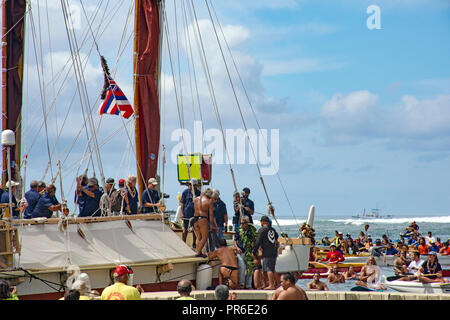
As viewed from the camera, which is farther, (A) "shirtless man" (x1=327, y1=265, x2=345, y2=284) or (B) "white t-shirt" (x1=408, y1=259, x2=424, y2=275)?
(A) "shirtless man" (x1=327, y1=265, x2=345, y2=284)

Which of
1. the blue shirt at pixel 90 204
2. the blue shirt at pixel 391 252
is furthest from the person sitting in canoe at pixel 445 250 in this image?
the blue shirt at pixel 90 204

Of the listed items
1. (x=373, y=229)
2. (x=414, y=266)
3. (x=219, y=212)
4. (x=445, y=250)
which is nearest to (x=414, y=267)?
(x=414, y=266)

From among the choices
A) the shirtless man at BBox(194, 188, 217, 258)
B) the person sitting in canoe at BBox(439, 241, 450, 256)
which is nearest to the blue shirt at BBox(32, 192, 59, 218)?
the shirtless man at BBox(194, 188, 217, 258)

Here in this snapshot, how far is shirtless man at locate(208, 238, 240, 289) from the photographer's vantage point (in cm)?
2006

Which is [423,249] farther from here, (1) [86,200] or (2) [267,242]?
(1) [86,200]

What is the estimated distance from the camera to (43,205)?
62.0 feet

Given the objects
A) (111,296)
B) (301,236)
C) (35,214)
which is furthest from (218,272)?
(111,296)

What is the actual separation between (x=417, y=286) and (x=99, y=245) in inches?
413

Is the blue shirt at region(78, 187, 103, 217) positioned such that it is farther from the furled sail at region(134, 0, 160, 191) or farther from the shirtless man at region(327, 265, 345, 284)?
the shirtless man at region(327, 265, 345, 284)

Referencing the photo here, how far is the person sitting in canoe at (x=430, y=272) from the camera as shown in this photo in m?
23.9

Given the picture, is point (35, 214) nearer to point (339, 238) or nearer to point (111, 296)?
point (111, 296)

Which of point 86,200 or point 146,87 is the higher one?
point 146,87

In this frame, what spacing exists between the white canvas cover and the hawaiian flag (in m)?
4.40

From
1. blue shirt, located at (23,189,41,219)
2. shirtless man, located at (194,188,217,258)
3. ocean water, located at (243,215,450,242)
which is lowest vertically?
ocean water, located at (243,215,450,242)
